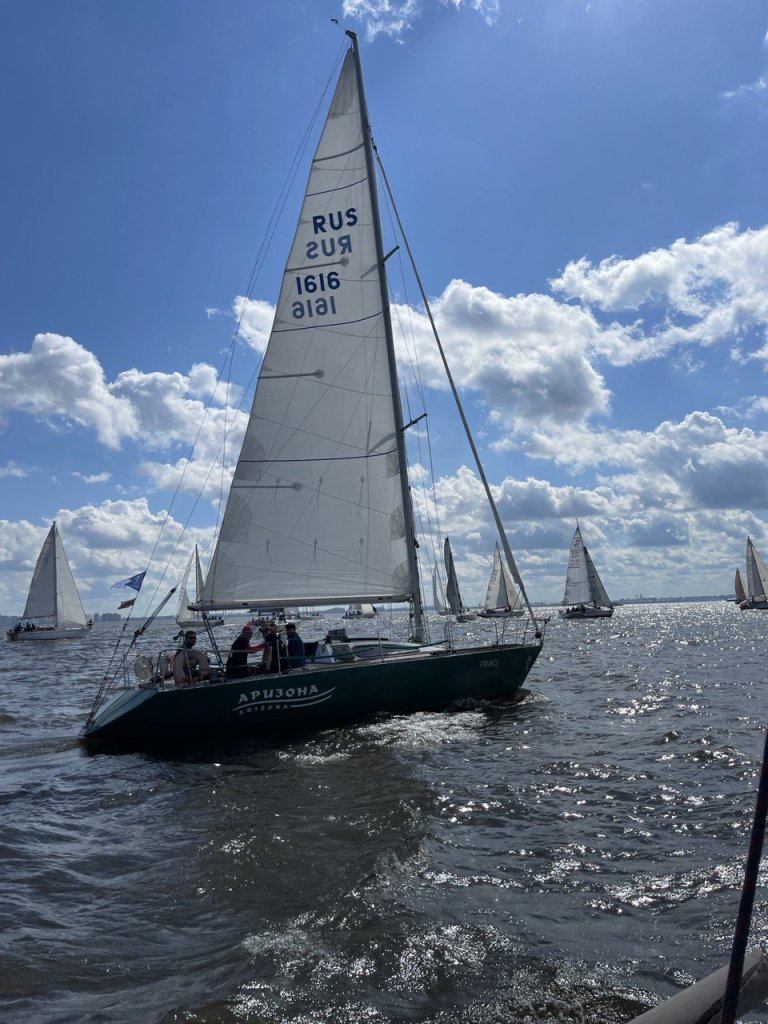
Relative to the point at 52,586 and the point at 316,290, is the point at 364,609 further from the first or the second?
the point at 52,586

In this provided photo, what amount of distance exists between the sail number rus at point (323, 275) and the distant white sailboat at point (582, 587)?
61.6 meters

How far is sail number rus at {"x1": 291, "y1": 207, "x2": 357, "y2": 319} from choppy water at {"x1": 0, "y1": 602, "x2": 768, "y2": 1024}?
31.9ft

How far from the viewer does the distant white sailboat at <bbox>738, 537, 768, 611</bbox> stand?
7850cm

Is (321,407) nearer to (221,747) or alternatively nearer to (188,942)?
(221,747)

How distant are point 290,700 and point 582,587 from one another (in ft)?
229

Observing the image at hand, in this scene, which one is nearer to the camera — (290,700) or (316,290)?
(290,700)

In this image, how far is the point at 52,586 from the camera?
215 ft

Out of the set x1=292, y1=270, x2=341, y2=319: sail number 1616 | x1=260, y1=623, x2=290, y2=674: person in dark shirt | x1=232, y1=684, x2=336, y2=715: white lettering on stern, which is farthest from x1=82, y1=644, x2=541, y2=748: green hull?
x1=292, y1=270, x2=341, y2=319: sail number 1616

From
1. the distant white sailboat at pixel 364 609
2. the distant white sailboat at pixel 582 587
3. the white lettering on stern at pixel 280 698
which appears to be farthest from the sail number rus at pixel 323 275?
the distant white sailboat at pixel 582 587

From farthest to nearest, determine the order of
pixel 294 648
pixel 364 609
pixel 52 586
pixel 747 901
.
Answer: pixel 52 586 < pixel 364 609 < pixel 294 648 < pixel 747 901

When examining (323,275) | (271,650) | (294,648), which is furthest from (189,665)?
(323,275)

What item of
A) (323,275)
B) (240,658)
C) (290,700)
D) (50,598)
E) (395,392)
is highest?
(323,275)

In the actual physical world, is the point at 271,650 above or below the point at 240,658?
above

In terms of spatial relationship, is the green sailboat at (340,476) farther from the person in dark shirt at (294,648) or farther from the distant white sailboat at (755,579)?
the distant white sailboat at (755,579)
